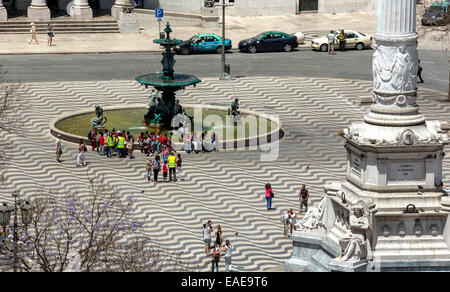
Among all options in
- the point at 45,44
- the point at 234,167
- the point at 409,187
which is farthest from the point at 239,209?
the point at 45,44

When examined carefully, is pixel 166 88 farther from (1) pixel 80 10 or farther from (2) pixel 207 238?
(1) pixel 80 10

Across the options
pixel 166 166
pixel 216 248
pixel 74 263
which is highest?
pixel 74 263

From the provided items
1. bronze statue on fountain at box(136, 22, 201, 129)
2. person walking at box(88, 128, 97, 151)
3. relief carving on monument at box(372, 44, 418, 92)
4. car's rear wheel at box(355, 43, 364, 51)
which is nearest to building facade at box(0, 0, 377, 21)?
car's rear wheel at box(355, 43, 364, 51)

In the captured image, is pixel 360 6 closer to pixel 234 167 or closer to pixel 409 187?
pixel 234 167

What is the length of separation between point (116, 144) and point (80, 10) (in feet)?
107

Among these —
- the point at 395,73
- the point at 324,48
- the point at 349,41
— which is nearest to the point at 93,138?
the point at 395,73

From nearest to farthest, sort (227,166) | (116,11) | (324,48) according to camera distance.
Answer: (227,166) < (324,48) < (116,11)

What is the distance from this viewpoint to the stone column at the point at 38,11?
79750 mm

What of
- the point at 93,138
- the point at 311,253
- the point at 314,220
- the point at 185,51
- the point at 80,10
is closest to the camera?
the point at 311,253

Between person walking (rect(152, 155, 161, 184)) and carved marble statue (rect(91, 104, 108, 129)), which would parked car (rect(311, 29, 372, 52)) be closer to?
carved marble statue (rect(91, 104, 108, 129))

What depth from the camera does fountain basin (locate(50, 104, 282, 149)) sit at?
51875 mm

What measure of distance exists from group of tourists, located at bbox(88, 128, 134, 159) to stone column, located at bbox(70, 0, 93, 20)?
3150cm

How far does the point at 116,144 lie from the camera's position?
49.9 m

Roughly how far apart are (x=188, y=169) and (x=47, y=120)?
453 inches
